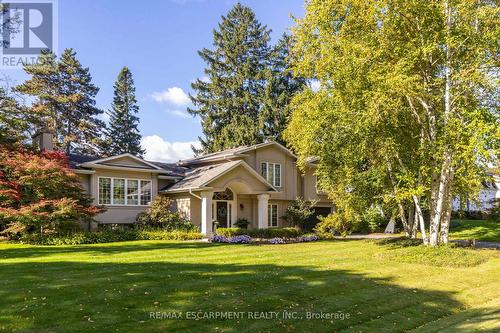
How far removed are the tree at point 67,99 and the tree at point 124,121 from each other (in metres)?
1.64

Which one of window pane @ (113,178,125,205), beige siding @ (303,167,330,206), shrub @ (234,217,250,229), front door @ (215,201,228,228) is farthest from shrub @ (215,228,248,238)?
beige siding @ (303,167,330,206)

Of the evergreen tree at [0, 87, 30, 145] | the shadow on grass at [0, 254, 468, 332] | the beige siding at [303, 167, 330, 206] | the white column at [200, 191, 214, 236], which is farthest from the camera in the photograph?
the beige siding at [303, 167, 330, 206]

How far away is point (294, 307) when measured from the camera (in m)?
8.52

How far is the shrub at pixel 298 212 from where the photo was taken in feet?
97.5

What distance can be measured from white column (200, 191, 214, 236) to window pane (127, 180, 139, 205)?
4.50 metres

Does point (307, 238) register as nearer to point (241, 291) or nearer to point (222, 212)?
point (222, 212)

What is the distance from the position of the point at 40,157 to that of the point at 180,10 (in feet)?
35.7

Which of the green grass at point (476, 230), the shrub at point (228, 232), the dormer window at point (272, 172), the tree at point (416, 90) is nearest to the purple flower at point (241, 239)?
the shrub at point (228, 232)

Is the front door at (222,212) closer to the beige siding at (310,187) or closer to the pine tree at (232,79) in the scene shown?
the beige siding at (310,187)

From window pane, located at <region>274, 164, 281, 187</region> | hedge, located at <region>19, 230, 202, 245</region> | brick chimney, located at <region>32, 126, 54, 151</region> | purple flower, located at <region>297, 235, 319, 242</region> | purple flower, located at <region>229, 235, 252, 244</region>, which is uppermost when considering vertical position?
brick chimney, located at <region>32, 126, 54, 151</region>

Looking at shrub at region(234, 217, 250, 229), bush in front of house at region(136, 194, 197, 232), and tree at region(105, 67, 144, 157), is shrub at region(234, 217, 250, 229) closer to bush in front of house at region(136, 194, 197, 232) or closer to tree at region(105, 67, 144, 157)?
bush in front of house at region(136, 194, 197, 232)

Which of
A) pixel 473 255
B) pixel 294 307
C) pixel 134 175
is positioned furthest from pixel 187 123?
pixel 294 307

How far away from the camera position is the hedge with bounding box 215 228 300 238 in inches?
881

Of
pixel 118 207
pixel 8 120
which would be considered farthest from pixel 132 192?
pixel 8 120
